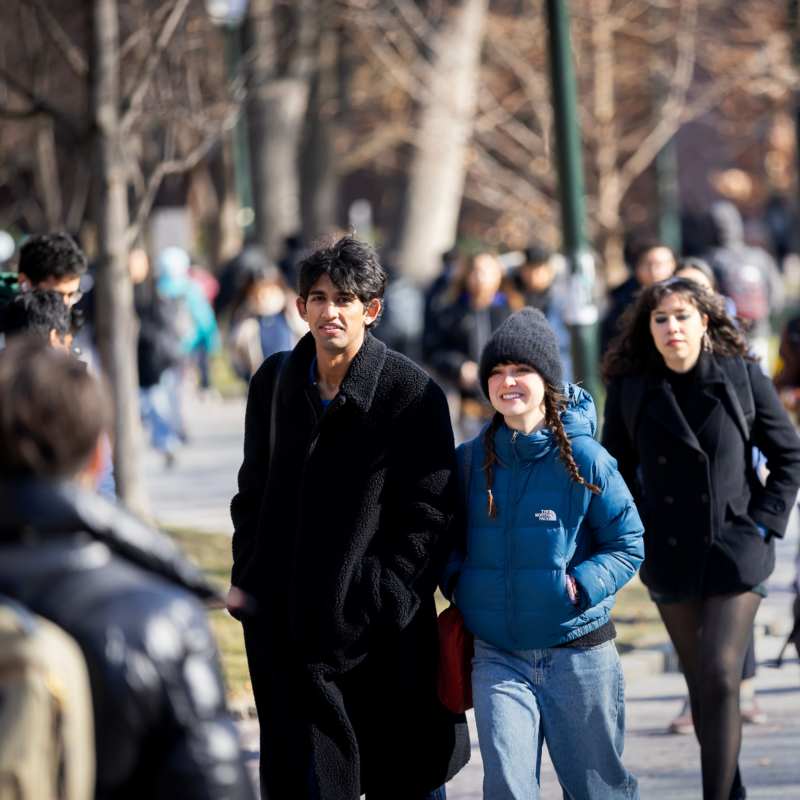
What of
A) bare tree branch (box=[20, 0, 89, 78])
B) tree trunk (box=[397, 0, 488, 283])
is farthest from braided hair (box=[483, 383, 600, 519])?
tree trunk (box=[397, 0, 488, 283])

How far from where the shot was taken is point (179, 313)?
1258 cm

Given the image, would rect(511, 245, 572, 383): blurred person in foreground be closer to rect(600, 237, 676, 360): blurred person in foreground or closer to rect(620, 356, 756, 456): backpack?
rect(600, 237, 676, 360): blurred person in foreground

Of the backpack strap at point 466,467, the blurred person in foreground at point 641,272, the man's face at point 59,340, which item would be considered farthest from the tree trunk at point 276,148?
the backpack strap at point 466,467

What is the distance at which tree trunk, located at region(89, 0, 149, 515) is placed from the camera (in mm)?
7797

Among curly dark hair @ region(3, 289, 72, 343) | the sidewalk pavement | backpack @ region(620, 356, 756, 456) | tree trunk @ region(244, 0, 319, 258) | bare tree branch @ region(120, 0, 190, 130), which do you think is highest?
tree trunk @ region(244, 0, 319, 258)

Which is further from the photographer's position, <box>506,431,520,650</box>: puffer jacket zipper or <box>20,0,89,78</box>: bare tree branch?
<box>20,0,89,78</box>: bare tree branch

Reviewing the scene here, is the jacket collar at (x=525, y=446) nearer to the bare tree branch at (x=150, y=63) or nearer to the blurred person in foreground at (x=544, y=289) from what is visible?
the bare tree branch at (x=150, y=63)

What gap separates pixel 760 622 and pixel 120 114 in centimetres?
461

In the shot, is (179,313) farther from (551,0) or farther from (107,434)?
(107,434)

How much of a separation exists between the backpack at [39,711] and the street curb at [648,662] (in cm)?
490

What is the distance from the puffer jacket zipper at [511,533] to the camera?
150 inches

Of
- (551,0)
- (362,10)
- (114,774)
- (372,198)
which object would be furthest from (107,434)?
(372,198)

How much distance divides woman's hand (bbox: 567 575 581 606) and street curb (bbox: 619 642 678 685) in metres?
2.92

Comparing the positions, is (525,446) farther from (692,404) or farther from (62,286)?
(62,286)
